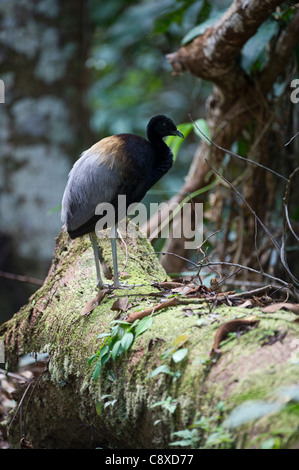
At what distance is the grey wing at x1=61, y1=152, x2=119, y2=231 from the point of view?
316 cm

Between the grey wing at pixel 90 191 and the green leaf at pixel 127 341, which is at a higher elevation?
the grey wing at pixel 90 191

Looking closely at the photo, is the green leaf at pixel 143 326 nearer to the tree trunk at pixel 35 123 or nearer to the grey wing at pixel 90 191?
the grey wing at pixel 90 191

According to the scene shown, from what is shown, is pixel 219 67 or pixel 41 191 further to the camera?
pixel 41 191

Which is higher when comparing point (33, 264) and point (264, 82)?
point (264, 82)

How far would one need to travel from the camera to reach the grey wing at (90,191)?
10.4ft

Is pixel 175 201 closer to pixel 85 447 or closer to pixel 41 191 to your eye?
pixel 41 191

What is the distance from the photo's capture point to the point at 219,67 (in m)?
4.29

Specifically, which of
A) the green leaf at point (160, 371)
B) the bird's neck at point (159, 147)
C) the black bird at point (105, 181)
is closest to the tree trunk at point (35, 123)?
the bird's neck at point (159, 147)

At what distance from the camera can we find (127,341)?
227 cm

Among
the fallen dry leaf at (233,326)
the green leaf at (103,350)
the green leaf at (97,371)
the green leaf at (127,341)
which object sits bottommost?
the green leaf at (97,371)

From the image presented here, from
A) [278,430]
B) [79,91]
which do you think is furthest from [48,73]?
[278,430]

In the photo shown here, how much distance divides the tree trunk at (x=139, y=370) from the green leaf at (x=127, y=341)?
0.04 meters

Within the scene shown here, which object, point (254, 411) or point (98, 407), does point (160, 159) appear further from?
point (254, 411)

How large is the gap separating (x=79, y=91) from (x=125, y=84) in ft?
14.8
